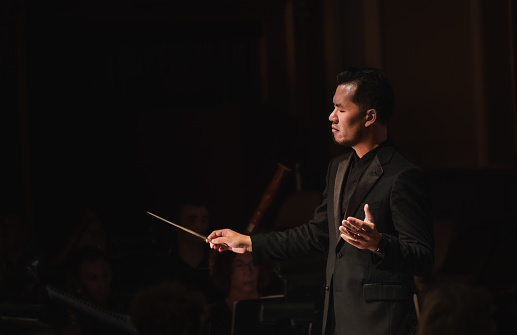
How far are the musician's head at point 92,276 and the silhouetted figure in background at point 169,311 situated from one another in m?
2.24

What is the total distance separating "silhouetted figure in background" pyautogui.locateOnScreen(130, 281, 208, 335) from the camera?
2254 mm

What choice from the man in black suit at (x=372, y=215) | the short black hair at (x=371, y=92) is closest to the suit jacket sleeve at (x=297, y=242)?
the man in black suit at (x=372, y=215)

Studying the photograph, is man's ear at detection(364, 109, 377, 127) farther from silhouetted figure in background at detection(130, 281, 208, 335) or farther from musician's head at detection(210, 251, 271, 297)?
musician's head at detection(210, 251, 271, 297)

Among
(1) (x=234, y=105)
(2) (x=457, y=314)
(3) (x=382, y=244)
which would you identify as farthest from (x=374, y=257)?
(1) (x=234, y=105)

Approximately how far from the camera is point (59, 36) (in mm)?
8352

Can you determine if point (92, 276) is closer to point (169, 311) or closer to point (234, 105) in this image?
point (169, 311)

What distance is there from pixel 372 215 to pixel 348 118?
319 millimetres

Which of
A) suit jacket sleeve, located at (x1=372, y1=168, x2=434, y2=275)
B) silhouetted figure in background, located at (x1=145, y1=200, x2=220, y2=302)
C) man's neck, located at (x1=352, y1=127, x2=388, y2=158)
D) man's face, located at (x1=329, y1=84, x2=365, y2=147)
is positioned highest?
man's face, located at (x1=329, y1=84, x2=365, y2=147)

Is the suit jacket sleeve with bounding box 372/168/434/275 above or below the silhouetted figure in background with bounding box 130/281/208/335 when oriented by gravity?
above

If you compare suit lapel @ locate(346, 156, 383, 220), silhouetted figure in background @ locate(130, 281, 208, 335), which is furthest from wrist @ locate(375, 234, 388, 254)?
silhouetted figure in background @ locate(130, 281, 208, 335)

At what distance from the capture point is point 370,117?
8.25ft

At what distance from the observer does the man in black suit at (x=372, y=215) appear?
2.35 metres

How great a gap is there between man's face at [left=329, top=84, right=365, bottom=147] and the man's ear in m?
0.01

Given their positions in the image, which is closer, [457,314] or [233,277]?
[457,314]
